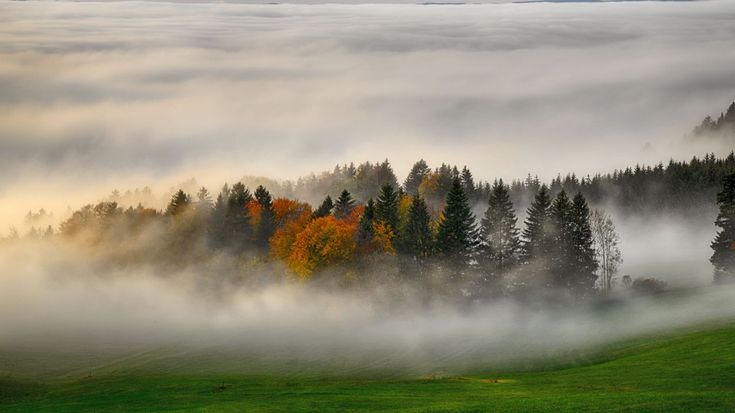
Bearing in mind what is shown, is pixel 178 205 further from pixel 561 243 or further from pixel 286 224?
pixel 561 243

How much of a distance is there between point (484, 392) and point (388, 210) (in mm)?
84703

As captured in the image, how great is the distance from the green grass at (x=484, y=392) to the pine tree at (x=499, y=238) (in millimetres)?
53669

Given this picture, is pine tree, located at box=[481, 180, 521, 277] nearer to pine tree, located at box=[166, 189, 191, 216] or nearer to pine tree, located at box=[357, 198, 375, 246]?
pine tree, located at box=[357, 198, 375, 246]

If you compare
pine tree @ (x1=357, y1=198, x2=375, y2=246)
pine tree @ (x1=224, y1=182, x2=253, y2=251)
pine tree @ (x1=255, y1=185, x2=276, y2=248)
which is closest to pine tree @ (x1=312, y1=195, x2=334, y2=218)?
pine tree @ (x1=255, y1=185, x2=276, y2=248)

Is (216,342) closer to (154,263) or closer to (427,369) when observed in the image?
(427,369)

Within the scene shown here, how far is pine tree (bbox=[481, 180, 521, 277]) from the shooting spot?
13138cm

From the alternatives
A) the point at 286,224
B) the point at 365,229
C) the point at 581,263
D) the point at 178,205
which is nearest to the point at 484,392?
the point at 581,263

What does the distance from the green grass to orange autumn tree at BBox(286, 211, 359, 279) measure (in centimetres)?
5436

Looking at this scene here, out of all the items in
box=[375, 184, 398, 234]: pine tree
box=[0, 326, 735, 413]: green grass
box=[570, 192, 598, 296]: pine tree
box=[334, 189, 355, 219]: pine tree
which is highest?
box=[334, 189, 355, 219]: pine tree

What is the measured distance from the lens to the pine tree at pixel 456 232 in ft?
429

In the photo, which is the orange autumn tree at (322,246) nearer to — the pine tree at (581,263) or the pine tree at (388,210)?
the pine tree at (388,210)

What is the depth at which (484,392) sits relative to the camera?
55938 mm

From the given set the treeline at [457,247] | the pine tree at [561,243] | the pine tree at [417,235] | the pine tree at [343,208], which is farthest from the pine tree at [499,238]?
the pine tree at [343,208]

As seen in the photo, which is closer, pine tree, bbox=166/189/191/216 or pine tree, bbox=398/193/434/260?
pine tree, bbox=398/193/434/260
